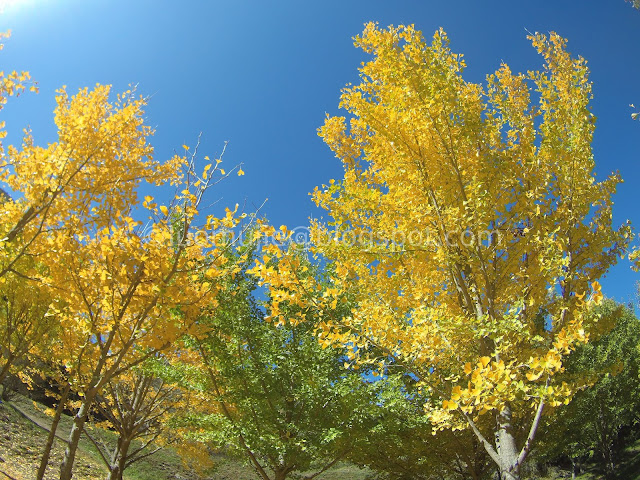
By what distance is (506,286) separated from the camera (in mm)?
3893

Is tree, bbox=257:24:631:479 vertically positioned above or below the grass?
above

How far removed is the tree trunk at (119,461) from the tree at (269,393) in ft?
7.64

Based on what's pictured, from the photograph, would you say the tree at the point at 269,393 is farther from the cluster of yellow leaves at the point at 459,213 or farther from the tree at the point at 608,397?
the tree at the point at 608,397

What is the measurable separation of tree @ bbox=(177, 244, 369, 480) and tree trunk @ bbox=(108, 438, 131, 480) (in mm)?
2328

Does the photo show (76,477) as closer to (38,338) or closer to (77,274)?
(38,338)

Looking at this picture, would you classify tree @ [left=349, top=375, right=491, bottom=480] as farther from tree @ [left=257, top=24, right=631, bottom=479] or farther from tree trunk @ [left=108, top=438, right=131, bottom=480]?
tree trunk @ [left=108, top=438, right=131, bottom=480]

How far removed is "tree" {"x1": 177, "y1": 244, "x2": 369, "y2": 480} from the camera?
5.89 meters

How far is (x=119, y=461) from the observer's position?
25.1 feet

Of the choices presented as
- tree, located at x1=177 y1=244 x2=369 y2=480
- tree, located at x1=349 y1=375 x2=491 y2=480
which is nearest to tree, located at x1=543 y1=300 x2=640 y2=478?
tree, located at x1=349 y1=375 x2=491 y2=480

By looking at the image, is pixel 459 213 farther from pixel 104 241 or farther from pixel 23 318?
pixel 23 318

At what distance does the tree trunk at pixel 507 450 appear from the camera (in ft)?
10.3

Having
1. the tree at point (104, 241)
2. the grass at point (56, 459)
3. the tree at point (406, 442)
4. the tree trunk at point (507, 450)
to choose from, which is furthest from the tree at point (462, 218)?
the grass at point (56, 459)

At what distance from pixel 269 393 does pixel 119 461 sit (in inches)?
168

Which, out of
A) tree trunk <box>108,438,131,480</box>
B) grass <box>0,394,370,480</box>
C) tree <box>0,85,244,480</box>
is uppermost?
tree <box>0,85,244,480</box>
